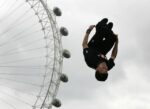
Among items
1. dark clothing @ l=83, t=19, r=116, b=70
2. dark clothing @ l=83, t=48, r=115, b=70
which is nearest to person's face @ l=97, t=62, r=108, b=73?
dark clothing @ l=83, t=48, r=115, b=70

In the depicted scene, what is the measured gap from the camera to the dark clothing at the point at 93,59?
60.1 ft

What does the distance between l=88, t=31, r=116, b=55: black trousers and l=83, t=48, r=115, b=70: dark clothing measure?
1.26 feet

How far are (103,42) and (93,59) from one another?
2.93 feet

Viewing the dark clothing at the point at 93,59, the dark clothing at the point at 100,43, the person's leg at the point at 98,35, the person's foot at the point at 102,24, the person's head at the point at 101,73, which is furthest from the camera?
the person's foot at the point at 102,24

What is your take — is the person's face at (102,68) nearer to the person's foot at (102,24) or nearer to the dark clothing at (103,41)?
the dark clothing at (103,41)

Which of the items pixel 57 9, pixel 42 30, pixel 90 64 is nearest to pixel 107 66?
pixel 90 64

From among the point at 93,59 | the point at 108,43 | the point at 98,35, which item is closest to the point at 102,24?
the point at 98,35

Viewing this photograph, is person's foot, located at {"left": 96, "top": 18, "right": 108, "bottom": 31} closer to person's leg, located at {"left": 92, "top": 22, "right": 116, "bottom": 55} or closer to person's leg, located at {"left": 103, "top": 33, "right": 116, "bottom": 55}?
person's leg, located at {"left": 92, "top": 22, "right": 116, "bottom": 55}

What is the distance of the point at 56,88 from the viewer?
177 ft

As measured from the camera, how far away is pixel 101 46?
19.0 metres

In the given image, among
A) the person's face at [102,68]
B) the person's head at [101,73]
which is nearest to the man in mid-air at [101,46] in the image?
the person's face at [102,68]

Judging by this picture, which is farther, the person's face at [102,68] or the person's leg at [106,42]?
the person's leg at [106,42]

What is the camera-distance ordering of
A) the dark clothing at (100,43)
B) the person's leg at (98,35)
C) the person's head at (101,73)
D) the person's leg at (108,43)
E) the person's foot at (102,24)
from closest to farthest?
the person's head at (101,73), the dark clothing at (100,43), the person's leg at (108,43), the person's leg at (98,35), the person's foot at (102,24)

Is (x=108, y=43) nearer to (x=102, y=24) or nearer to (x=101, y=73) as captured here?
(x=102, y=24)
